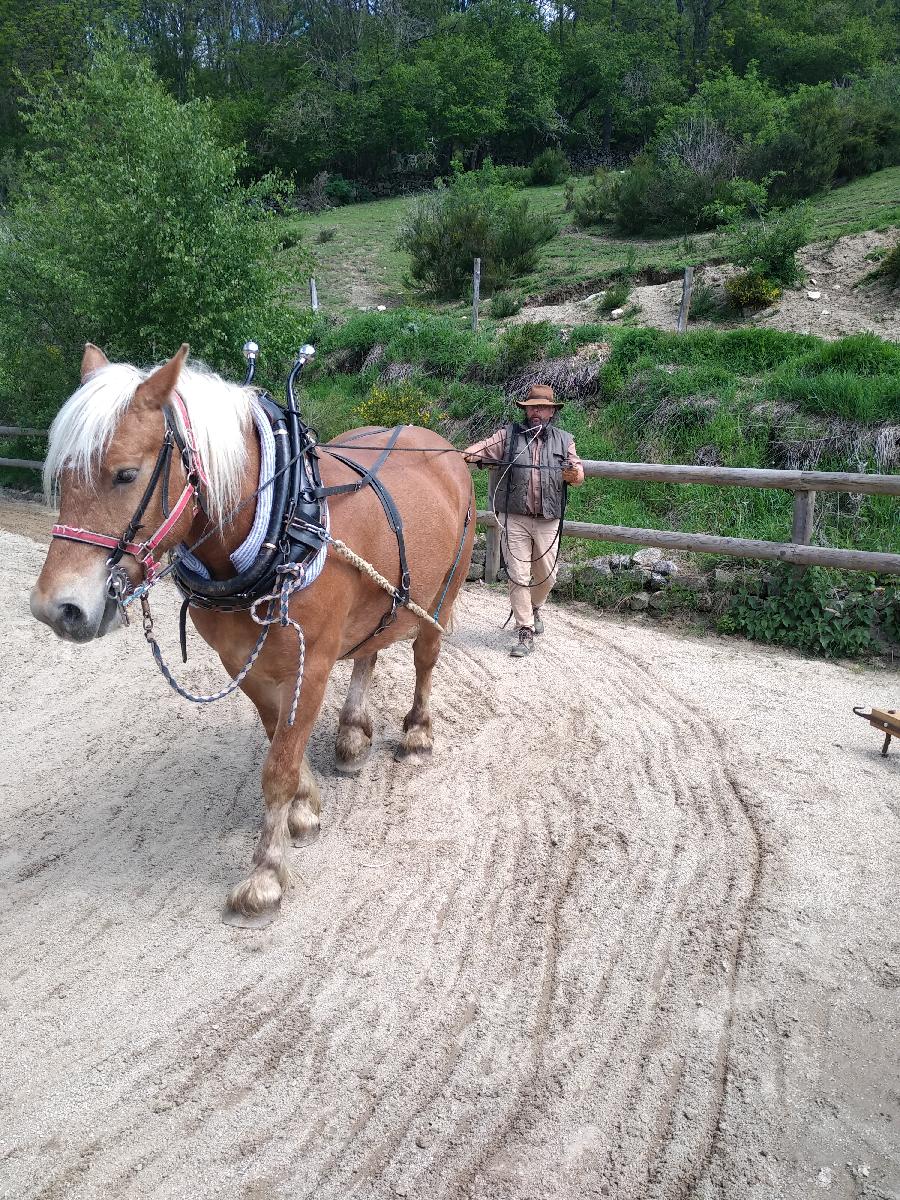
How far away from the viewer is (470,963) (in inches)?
112

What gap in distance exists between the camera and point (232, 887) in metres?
3.27

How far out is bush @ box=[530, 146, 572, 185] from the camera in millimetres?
33031

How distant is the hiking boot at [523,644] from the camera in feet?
19.3

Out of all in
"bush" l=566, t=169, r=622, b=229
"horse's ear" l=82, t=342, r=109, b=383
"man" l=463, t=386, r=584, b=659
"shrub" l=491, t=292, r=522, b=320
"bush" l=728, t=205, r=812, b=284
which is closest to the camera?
"horse's ear" l=82, t=342, r=109, b=383

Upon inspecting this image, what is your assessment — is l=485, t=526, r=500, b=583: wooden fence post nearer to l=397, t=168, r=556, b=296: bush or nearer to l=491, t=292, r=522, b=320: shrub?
l=491, t=292, r=522, b=320: shrub

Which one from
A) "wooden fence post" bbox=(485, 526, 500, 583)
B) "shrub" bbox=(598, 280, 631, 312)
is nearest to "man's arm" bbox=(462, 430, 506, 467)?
"wooden fence post" bbox=(485, 526, 500, 583)

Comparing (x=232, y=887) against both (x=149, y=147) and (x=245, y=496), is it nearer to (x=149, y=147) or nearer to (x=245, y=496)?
(x=245, y=496)

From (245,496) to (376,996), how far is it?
5.67ft

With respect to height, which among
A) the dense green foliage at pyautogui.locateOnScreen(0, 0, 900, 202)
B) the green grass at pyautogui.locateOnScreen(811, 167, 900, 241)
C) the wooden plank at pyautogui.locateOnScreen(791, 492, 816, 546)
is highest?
the dense green foliage at pyautogui.locateOnScreen(0, 0, 900, 202)

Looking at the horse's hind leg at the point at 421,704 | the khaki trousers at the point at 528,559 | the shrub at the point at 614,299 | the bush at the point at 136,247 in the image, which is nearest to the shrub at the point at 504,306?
the shrub at the point at 614,299

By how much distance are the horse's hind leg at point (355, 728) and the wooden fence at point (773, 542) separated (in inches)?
121

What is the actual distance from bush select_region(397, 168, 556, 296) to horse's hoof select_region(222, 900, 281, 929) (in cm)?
1651

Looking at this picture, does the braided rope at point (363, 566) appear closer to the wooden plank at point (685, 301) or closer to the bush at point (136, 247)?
the bush at point (136, 247)

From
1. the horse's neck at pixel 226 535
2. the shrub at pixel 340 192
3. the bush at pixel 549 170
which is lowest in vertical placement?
the horse's neck at pixel 226 535
